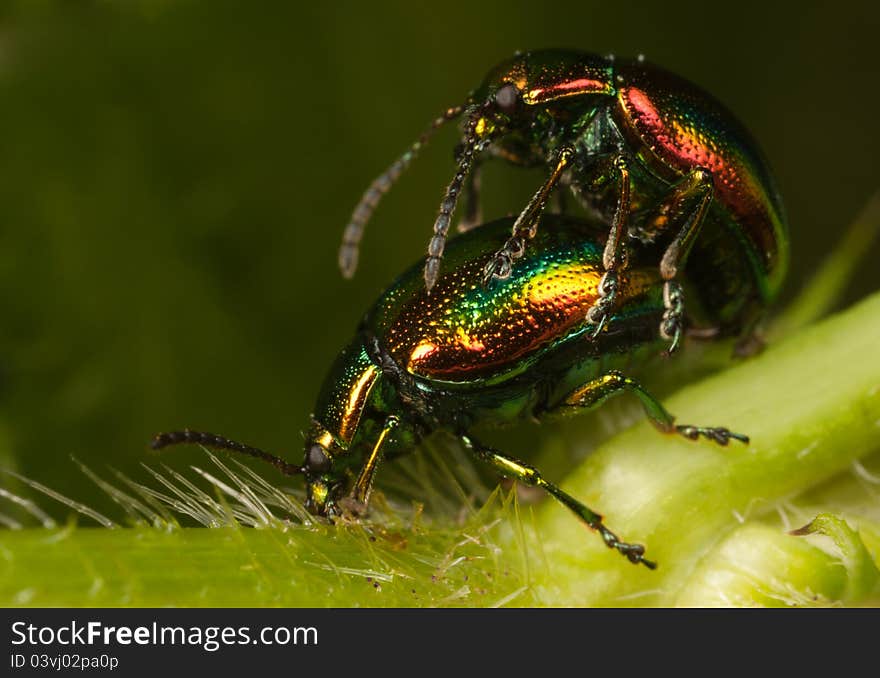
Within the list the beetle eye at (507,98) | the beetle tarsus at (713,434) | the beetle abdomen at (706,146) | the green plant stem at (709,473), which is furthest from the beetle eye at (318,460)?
the beetle abdomen at (706,146)

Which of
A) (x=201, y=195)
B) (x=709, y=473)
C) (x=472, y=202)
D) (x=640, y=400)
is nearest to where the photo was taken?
(x=709, y=473)

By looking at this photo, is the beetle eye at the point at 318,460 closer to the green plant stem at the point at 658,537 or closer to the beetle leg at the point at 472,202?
the green plant stem at the point at 658,537

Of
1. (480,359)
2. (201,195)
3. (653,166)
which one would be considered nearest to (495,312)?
(480,359)

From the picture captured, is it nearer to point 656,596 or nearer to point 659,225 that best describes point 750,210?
point 659,225

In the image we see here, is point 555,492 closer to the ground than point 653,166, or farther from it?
closer to the ground

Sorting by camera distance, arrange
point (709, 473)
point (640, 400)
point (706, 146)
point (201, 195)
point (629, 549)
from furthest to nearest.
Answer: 1. point (201, 195)
2. point (706, 146)
3. point (640, 400)
4. point (709, 473)
5. point (629, 549)

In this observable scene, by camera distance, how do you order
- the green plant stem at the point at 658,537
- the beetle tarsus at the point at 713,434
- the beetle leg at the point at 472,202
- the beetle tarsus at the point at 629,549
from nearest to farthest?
the green plant stem at the point at 658,537
the beetle tarsus at the point at 629,549
the beetle tarsus at the point at 713,434
the beetle leg at the point at 472,202

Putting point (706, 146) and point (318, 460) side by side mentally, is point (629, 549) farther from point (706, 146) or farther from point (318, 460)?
point (706, 146)
